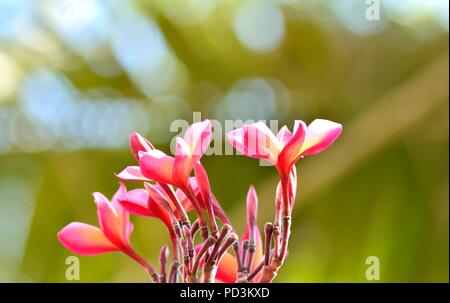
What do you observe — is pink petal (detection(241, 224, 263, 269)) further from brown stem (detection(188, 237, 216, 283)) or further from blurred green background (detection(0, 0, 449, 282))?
blurred green background (detection(0, 0, 449, 282))

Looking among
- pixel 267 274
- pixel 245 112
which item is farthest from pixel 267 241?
pixel 245 112

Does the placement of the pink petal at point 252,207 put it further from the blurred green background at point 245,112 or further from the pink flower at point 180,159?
the blurred green background at point 245,112

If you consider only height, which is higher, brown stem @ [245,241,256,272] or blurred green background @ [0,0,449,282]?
blurred green background @ [0,0,449,282]

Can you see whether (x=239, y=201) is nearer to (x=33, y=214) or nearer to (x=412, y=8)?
(x=33, y=214)

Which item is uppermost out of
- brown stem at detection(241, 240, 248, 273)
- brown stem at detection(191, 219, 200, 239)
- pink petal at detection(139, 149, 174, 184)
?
pink petal at detection(139, 149, 174, 184)

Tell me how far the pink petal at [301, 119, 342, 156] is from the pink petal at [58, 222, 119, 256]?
0.09 metres

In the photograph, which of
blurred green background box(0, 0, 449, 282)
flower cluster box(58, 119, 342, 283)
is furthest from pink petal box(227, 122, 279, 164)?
blurred green background box(0, 0, 449, 282)

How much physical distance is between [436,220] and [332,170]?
0.52 feet

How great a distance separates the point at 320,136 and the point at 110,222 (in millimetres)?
91

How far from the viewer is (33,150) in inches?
38.1

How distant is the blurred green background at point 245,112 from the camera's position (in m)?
0.87

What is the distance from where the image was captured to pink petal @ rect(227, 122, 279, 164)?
0.22m

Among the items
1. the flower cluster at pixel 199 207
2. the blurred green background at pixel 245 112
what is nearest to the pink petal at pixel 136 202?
the flower cluster at pixel 199 207
